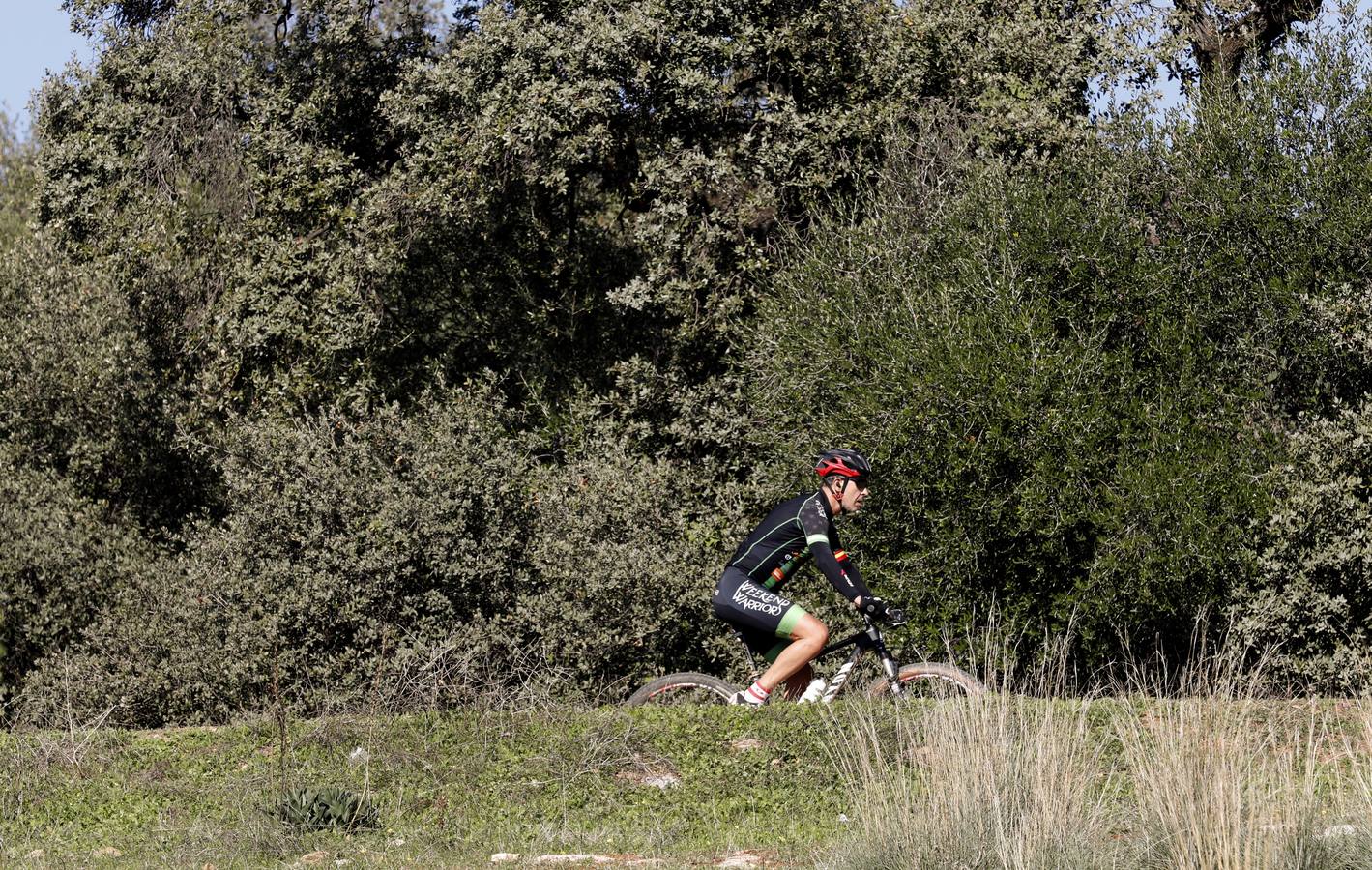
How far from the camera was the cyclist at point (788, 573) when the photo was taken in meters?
9.23

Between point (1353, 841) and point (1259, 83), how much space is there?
38.6 feet

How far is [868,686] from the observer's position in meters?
9.76

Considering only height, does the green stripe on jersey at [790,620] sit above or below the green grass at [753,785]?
above

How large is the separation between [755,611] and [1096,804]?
2.95 meters

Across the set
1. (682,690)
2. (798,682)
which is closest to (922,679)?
(798,682)

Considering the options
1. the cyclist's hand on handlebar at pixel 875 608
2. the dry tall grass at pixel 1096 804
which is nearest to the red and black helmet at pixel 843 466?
the cyclist's hand on handlebar at pixel 875 608

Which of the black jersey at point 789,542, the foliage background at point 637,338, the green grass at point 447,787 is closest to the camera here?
the green grass at point 447,787

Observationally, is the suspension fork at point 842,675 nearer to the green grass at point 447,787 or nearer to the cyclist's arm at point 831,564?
the green grass at point 447,787

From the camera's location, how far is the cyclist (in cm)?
923

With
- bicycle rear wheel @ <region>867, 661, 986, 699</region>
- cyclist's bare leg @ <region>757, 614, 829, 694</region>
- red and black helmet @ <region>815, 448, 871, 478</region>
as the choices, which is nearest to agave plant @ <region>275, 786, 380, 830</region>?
cyclist's bare leg @ <region>757, 614, 829, 694</region>

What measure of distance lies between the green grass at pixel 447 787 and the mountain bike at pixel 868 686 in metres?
0.51

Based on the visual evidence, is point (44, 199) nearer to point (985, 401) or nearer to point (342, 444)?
point (342, 444)

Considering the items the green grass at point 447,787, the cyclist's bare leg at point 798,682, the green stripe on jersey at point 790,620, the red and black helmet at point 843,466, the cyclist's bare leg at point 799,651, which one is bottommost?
the green grass at point 447,787

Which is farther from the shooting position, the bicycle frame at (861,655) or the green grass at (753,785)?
the bicycle frame at (861,655)
